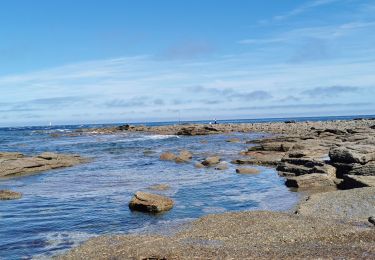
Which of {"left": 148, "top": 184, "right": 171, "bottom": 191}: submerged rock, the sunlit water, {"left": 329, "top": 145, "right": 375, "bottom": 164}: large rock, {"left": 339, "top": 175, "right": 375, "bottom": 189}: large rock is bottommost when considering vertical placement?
the sunlit water

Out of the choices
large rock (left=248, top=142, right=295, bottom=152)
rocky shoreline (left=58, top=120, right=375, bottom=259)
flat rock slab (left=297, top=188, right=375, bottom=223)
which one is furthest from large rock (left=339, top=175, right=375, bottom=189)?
large rock (left=248, top=142, right=295, bottom=152)

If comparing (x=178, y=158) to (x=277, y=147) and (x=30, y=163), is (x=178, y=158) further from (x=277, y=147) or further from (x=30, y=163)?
(x=30, y=163)

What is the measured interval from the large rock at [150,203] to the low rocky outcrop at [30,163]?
17766 millimetres

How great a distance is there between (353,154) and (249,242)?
15923mm

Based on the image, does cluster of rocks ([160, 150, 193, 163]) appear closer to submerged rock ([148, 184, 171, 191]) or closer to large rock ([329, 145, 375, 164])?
submerged rock ([148, 184, 171, 191])

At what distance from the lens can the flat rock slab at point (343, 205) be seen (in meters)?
17.8

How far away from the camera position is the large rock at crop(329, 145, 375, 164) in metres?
27.1

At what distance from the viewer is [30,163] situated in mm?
38500

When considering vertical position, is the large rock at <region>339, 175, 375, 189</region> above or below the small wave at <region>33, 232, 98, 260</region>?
above

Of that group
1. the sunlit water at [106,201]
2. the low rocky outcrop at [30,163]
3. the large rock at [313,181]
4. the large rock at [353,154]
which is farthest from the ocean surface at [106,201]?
the large rock at [353,154]

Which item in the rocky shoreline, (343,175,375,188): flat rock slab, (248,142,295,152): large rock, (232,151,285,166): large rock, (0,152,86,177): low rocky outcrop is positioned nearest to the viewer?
the rocky shoreline

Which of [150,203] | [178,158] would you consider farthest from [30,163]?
[150,203]

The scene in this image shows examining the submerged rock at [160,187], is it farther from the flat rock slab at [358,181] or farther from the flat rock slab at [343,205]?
the flat rock slab at [358,181]

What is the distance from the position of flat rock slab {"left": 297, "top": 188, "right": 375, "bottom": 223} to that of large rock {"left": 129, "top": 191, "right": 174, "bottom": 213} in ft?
19.3
